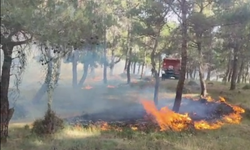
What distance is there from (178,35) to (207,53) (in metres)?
10.2

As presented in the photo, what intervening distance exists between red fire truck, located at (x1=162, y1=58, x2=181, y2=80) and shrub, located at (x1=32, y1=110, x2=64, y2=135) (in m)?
30.9

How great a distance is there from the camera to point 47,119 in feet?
47.9

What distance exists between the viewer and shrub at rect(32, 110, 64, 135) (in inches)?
558

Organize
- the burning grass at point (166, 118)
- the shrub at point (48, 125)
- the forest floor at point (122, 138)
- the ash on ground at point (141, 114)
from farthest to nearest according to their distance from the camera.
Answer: the ash on ground at point (141, 114)
the burning grass at point (166, 118)
the shrub at point (48, 125)
the forest floor at point (122, 138)

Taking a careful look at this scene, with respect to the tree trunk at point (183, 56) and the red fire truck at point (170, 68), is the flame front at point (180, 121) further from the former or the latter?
the red fire truck at point (170, 68)

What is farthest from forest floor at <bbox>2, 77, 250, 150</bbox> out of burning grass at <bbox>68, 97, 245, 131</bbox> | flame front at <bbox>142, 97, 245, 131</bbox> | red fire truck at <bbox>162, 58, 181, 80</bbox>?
red fire truck at <bbox>162, 58, 181, 80</bbox>

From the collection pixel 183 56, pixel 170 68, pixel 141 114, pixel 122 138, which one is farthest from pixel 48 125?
pixel 170 68

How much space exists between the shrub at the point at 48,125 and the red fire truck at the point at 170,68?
30.9m

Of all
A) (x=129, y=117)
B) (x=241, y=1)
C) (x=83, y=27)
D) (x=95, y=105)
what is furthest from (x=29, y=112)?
(x=241, y=1)

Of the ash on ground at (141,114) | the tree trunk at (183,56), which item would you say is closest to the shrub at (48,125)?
the ash on ground at (141,114)

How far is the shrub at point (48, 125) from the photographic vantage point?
14.2 metres

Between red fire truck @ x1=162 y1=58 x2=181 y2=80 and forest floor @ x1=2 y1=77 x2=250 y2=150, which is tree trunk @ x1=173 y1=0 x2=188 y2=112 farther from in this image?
red fire truck @ x1=162 y1=58 x2=181 y2=80

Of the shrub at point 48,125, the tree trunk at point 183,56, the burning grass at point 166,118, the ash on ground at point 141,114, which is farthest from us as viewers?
the tree trunk at point 183,56

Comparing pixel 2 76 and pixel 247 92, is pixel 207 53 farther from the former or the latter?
pixel 2 76
